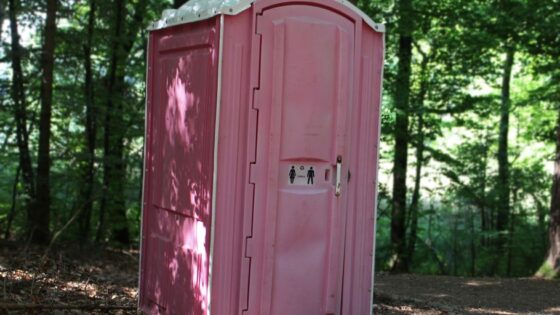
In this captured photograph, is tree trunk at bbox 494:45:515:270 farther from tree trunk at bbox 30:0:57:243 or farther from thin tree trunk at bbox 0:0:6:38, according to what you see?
thin tree trunk at bbox 0:0:6:38

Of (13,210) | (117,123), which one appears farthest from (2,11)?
(13,210)

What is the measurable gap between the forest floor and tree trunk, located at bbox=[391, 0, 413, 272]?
4.41m

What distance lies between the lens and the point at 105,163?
11344 millimetres

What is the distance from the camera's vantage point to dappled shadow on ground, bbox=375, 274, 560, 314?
263 inches

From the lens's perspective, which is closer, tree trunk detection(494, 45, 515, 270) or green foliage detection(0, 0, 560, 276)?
green foliage detection(0, 0, 560, 276)

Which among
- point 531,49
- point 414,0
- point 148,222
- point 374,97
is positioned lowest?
point 148,222

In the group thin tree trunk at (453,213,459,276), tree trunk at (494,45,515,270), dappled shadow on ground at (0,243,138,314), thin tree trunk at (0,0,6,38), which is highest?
thin tree trunk at (0,0,6,38)

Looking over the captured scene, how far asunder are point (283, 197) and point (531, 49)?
338 inches

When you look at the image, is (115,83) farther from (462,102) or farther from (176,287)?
(176,287)

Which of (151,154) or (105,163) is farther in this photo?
(105,163)

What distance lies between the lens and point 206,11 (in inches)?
165

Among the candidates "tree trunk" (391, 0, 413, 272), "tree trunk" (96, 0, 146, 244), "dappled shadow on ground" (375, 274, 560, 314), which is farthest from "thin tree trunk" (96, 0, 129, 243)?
"tree trunk" (391, 0, 413, 272)

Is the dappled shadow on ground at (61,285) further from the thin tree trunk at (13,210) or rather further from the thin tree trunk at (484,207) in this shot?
the thin tree trunk at (484,207)

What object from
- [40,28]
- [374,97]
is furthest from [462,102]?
[374,97]
